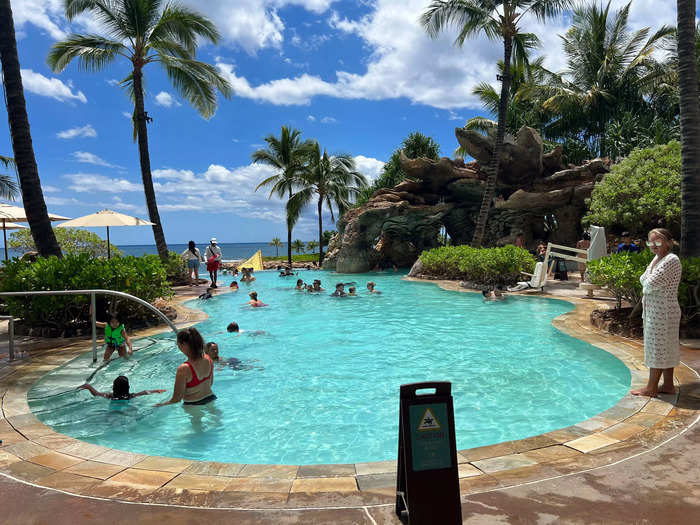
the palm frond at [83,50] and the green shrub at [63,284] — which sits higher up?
the palm frond at [83,50]

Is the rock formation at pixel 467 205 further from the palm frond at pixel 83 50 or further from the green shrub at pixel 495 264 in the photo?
the palm frond at pixel 83 50

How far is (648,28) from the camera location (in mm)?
29734

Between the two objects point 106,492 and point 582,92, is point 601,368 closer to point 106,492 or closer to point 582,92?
point 106,492

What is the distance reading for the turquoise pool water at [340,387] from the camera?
509 cm

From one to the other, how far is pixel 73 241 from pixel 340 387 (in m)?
21.1

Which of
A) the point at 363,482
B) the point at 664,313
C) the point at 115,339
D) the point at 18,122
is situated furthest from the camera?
the point at 18,122

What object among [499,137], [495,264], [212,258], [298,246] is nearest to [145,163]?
[212,258]

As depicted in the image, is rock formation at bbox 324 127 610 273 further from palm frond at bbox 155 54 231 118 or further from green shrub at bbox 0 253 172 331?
green shrub at bbox 0 253 172 331

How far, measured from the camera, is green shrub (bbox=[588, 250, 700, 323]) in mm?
7273

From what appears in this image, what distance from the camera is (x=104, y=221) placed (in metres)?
15.9

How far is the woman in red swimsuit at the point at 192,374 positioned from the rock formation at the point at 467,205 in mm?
21276

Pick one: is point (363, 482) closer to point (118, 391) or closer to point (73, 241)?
point (118, 391)

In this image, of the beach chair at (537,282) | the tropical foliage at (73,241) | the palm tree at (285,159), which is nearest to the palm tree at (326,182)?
the palm tree at (285,159)

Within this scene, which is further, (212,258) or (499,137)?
(499,137)
